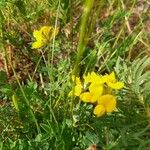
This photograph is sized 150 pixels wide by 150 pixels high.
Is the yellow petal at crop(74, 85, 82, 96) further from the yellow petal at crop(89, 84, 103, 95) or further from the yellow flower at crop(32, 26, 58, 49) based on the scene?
the yellow flower at crop(32, 26, 58, 49)

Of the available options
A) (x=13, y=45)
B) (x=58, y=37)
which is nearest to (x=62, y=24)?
(x=58, y=37)

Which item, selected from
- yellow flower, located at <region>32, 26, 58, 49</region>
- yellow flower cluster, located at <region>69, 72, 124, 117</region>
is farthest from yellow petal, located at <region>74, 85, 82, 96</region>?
yellow flower, located at <region>32, 26, 58, 49</region>

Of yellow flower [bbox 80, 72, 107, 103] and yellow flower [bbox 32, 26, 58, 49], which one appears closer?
yellow flower [bbox 80, 72, 107, 103]

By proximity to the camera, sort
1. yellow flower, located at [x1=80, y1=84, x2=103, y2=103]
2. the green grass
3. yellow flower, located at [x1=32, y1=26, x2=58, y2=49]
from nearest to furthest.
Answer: yellow flower, located at [x1=80, y1=84, x2=103, y2=103], the green grass, yellow flower, located at [x1=32, y1=26, x2=58, y2=49]

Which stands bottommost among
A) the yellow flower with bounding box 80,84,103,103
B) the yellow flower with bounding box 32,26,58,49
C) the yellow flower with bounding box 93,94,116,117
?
the yellow flower with bounding box 93,94,116,117

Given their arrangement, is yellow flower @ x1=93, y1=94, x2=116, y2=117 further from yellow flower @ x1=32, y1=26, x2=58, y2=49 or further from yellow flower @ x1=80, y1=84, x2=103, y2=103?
yellow flower @ x1=32, y1=26, x2=58, y2=49

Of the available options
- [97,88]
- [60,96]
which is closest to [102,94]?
[97,88]

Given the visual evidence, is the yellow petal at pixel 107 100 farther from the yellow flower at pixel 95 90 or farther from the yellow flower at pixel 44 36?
the yellow flower at pixel 44 36

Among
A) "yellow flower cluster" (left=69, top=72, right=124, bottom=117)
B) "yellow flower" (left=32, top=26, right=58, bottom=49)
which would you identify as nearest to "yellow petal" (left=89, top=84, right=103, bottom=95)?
"yellow flower cluster" (left=69, top=72, right=124, bottom=117)

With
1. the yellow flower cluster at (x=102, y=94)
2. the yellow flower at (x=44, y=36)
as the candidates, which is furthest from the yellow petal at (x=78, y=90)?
the yellow flower at (x=44, y=36)

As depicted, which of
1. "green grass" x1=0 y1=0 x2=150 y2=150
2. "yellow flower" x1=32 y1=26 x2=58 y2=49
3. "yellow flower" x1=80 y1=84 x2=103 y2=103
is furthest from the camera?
"yellow flower" x1=32 y1=26 x2=58 y2=49

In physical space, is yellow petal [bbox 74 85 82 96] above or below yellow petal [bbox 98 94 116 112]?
above

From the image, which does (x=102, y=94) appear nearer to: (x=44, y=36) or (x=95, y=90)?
(x=95, y=90)
